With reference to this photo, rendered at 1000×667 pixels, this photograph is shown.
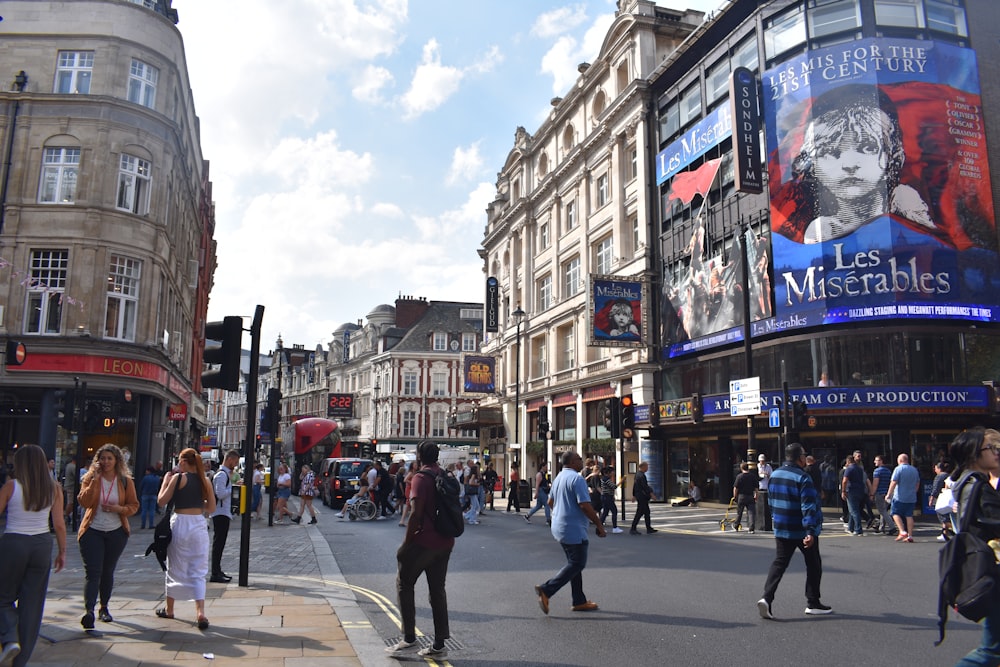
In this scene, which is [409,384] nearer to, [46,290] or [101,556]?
[46,290]

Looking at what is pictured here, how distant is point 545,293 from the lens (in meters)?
44.2

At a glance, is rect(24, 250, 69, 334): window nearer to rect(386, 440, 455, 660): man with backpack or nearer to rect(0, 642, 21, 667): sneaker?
rect(0, 642, 21, 667): sneaker

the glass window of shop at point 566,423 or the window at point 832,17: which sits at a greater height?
the window at point 832,17

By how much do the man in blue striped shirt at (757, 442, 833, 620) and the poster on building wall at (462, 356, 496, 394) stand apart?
37958 mm

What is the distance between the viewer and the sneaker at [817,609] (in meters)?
7.78

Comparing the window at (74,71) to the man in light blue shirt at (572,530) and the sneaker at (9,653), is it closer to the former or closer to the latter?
the man in light blue shirt at (572,530)

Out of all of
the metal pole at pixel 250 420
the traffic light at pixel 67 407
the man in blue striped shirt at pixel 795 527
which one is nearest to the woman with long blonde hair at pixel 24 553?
the metal pole at pixel 250 420

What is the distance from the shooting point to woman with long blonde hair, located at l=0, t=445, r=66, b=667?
543 cm

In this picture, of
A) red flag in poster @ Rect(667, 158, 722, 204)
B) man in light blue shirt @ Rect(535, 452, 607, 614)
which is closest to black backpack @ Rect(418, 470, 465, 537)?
man in light blue shirt @ Rect(535, 452, 607, 614)

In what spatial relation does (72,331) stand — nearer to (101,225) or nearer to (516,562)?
(101,225)

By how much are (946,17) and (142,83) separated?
26166mm

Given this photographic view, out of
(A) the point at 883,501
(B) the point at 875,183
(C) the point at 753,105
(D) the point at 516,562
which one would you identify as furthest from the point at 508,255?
(D) the point at 516,562

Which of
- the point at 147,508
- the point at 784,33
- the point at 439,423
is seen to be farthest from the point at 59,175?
the point at 439,423

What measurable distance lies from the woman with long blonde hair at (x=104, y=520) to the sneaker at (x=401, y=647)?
284 cm
